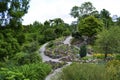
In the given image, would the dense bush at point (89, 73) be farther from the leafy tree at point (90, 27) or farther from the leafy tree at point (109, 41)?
the leafy tree at point (90, 27)

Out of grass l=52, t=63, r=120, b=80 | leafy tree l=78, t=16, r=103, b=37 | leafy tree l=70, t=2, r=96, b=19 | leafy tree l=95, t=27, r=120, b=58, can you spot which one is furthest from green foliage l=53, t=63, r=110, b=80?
leafy tree l=70, t=2, r=96, b=19

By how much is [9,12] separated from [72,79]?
7116 mm

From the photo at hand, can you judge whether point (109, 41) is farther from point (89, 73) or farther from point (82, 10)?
point (82, 10)

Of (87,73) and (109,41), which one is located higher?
(87,73)

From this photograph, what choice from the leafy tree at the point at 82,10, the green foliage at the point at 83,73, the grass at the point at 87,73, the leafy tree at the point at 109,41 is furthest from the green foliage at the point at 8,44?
the leafy tree at the point at 82,10

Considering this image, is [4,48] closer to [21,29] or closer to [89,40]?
[21,29]

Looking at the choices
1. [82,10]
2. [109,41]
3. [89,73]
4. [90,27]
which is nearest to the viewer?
[89,73]

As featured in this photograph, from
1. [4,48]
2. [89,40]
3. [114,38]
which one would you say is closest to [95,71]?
[4,48]

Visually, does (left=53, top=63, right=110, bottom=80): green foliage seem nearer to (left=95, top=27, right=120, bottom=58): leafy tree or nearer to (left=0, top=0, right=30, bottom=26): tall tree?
(left=0, top=0, right=30, bottom=26): tall tree

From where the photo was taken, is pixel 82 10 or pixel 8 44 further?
pixel 82 10

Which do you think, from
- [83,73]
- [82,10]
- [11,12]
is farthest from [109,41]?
[82,10]

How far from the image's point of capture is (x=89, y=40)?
1795 inches

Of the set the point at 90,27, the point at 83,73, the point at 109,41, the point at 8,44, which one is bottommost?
the point at 109,41

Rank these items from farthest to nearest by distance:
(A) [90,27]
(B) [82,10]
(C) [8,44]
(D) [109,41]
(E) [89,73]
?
(B) [82,10]
(A) [90,27]
(D) [109,41]
(C) [8,44]
(E) [89,73]
